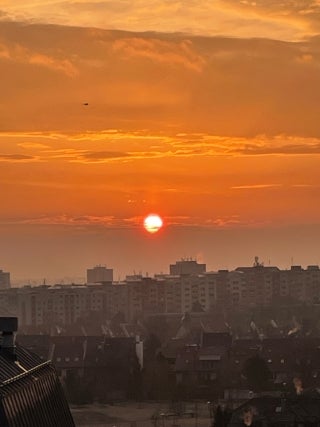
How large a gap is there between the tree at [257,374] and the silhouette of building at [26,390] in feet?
94.8

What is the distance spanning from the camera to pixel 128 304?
145 meters

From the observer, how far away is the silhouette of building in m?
25.7

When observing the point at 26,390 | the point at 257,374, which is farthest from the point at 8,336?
the point at 257,374

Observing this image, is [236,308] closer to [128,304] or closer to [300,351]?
[128,304]

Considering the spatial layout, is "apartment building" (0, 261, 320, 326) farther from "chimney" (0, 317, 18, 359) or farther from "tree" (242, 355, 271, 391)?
"chimney" (0, 317, 18, 359)

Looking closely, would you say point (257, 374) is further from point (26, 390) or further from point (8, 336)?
point (26, 390)

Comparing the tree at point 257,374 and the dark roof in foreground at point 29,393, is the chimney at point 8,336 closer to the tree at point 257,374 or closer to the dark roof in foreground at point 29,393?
the dark roof in foreground at point 29,393

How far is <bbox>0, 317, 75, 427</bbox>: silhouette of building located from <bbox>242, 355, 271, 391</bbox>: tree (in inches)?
1137

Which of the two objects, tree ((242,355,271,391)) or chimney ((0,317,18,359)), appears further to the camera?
tree ((242,355,271,391))

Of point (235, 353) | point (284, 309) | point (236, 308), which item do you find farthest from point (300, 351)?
point (236, 308)

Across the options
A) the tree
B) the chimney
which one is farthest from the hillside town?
the chimney

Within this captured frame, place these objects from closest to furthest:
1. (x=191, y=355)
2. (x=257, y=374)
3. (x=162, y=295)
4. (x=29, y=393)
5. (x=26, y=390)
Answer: (x=26, y=390) → (x=29, y=393) → (x=257, y=374) → (x=191, y=355) → (x=162, y=295)

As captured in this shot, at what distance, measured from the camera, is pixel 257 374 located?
198 feet

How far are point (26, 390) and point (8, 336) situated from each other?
256 cm
